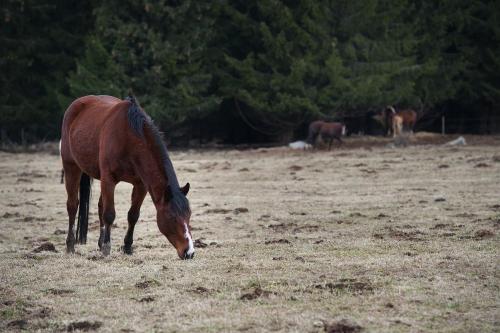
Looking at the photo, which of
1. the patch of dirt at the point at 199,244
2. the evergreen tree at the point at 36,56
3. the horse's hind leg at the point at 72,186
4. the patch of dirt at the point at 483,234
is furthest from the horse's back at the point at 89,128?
the evergreen tree at the point at 36,56

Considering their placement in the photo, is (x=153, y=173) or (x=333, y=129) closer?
(x=153, y=173)

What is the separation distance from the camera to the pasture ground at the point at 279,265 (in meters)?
5.70

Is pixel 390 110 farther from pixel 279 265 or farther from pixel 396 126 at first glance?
pixel 279 265

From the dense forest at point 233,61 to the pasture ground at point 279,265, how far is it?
1369cm

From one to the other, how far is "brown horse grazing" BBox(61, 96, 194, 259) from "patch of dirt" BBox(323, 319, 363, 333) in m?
2.62

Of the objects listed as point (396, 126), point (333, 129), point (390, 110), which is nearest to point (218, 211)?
point (333, 129)

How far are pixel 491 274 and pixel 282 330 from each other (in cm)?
270

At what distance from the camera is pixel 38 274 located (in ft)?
25.0

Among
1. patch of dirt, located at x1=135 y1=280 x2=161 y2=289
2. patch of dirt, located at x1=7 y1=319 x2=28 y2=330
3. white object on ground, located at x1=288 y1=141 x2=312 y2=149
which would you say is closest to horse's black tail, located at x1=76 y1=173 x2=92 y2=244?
patch of dirt, located at x1=135 y1=280 x2=161 y2=289

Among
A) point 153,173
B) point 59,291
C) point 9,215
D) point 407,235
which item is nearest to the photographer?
point 59,291

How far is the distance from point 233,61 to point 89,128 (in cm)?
2170

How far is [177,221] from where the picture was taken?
7.68 m

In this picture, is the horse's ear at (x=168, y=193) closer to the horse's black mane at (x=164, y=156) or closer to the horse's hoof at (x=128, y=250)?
the horse's black mane at (x=164, y=156)

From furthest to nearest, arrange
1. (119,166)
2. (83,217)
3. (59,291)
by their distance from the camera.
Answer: (83,217) → (119,166) → (59,291)
